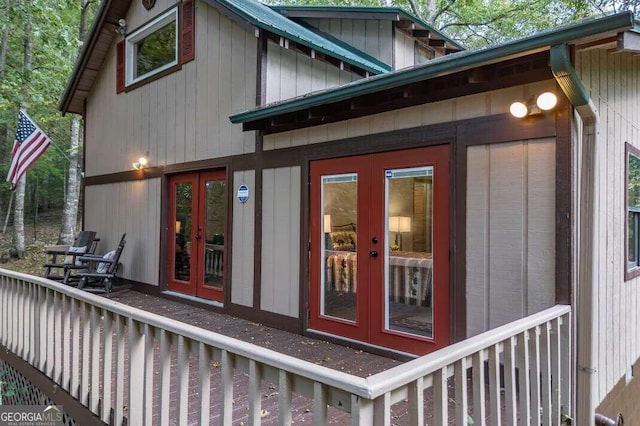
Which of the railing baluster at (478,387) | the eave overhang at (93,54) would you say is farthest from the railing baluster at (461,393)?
the eave overhang at (93,54)

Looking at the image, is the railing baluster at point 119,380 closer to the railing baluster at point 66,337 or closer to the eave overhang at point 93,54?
the railing baluster at point 66,337

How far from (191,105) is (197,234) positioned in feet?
6.73

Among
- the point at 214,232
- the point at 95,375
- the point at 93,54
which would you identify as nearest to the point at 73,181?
the point at 93,54

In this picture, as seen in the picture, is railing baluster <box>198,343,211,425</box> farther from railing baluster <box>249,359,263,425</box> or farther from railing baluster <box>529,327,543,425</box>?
railing baluster <box>529,327,543,425</box>

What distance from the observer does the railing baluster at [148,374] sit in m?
2.41

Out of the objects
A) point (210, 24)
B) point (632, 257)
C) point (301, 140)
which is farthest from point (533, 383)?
point (210, 24)

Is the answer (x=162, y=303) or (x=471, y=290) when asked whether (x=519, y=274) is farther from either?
(x=162, y=303)

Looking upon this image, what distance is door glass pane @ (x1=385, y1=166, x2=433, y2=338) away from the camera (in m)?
3.87

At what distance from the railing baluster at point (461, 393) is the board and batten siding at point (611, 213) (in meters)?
1.79

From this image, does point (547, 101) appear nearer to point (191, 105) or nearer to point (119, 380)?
point (119, 380)

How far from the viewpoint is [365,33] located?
8039 mm

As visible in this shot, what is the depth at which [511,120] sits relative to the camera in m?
3.31

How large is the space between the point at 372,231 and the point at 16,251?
39.4ft

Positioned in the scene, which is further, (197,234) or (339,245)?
(197,234)
